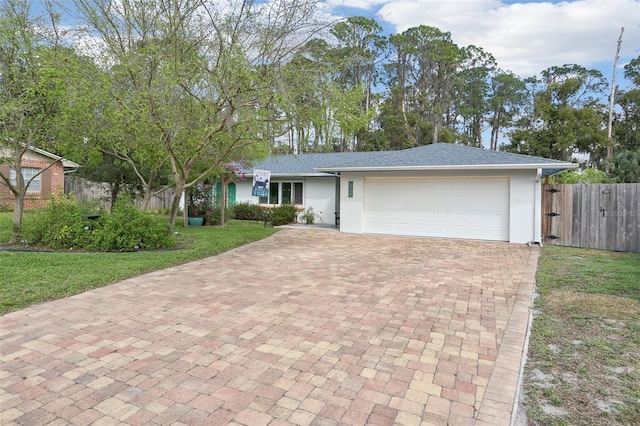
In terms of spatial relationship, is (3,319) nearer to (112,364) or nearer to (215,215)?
(112,364)

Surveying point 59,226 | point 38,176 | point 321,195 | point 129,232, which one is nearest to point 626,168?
point 321,195

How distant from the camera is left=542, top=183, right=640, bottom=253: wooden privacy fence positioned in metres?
10.3

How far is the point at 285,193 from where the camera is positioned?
61.8ft

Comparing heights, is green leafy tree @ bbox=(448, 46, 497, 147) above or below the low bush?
above

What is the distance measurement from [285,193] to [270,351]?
15299 mm

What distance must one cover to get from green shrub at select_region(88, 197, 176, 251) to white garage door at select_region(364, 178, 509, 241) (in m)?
6.95

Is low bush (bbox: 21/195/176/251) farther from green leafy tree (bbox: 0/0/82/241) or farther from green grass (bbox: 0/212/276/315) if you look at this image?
green leafy tree (bbox: 0/0/82/241)

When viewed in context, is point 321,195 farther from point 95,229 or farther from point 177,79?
point 177,79

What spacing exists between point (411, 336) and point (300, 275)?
3.07m

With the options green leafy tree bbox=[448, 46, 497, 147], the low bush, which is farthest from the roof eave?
green leafy tree bbox=[448, 46, 497, 147]

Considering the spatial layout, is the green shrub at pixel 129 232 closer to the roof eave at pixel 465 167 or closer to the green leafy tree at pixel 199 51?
the green leafy tree at pixel 199 51

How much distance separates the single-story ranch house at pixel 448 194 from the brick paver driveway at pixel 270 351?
560cm

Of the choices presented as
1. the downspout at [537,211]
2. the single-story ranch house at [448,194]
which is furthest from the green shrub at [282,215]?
the downspout at [537,211]

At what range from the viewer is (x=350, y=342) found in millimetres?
3986
